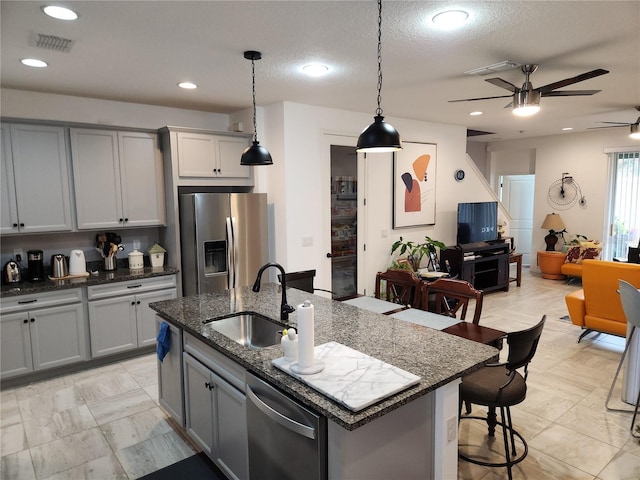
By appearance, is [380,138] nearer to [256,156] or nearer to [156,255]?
[256,156]

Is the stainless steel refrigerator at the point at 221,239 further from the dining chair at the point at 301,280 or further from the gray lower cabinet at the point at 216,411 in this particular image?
the gray lower cabinet at the point at 216,411

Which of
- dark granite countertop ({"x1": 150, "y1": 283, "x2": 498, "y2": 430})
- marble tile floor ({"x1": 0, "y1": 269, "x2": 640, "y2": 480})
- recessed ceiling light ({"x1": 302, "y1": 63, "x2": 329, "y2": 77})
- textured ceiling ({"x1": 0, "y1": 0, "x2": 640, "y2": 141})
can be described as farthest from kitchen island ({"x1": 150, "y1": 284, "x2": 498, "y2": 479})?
recessed ceiling light ({"x1": 302, "y1": 63, "x2": 329, "y2": 77})

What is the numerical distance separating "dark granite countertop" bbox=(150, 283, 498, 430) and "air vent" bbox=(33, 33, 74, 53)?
1.80m

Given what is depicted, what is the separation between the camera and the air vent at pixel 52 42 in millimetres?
2549

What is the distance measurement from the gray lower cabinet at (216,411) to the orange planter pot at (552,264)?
7.16m

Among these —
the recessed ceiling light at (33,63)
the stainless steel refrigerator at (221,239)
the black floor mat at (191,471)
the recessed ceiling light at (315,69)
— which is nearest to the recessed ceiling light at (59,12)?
the recessed ceiling light at (33,63)

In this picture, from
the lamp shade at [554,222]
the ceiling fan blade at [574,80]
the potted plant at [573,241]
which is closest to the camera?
the ceiling fan blade at [574,80]

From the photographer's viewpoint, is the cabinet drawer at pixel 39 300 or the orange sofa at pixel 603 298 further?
the orange sofa at pixel 603 298

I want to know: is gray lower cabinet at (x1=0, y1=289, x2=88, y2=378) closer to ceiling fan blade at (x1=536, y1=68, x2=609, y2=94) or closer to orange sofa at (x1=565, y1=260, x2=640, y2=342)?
ceiling fan blade at (x1=536, y1=68, x2=609, y2=94)

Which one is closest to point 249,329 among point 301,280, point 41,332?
point 301,280

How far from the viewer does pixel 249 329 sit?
2756 millimetres

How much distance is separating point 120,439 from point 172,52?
2.69 m

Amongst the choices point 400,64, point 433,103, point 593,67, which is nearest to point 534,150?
point 433,103

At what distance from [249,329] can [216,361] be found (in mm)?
515
